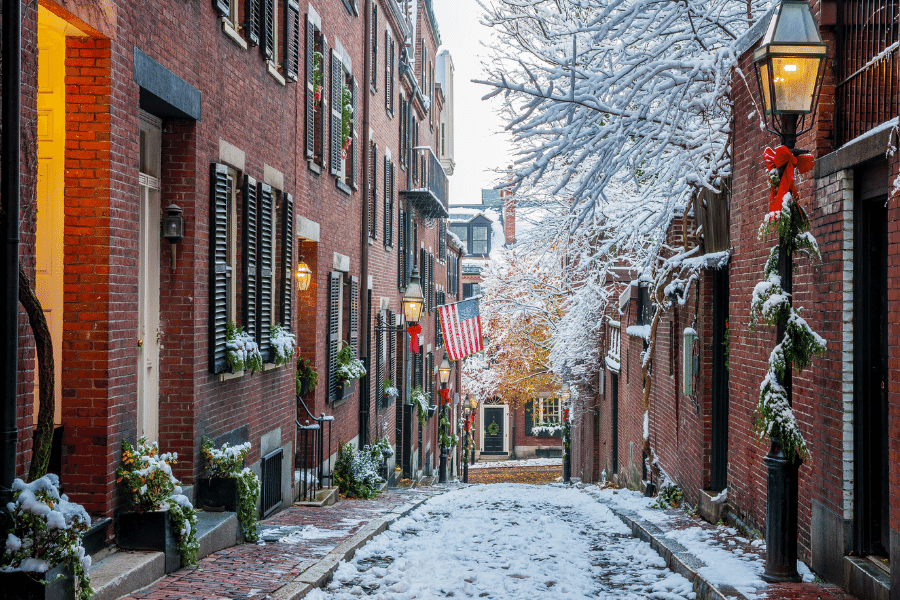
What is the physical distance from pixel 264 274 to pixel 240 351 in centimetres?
154

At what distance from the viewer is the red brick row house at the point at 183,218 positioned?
19.3ft

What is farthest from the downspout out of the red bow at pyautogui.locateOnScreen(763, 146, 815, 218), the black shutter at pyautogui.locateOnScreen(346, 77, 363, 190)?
the red bow at pyautogui.locateOnScreen(763, 146, 815, 218)

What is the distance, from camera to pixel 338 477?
14102 mm

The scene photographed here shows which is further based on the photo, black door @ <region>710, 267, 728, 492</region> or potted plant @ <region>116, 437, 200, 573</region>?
black door @ <region>710, 267, 728, 492</region>

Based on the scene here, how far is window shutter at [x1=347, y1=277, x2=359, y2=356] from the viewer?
51.9 feet

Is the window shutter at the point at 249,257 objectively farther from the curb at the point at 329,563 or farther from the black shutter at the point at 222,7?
the curb at the point at 329,563

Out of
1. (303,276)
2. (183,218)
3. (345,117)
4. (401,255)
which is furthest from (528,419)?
(183,218)

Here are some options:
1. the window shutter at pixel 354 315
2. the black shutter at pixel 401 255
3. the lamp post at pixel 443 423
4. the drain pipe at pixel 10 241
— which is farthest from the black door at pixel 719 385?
the lamp post at pixel 443 423

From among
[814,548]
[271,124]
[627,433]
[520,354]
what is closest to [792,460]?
[814,548]

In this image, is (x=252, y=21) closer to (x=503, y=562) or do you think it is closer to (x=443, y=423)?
(x=503, y=562)

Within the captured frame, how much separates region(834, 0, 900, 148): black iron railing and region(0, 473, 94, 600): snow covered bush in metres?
5.75

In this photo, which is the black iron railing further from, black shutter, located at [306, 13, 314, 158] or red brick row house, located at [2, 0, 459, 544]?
black shutter, located at [306, 13, 314, 158]

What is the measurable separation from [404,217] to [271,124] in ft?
42.6

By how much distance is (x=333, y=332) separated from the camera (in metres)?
14.4
